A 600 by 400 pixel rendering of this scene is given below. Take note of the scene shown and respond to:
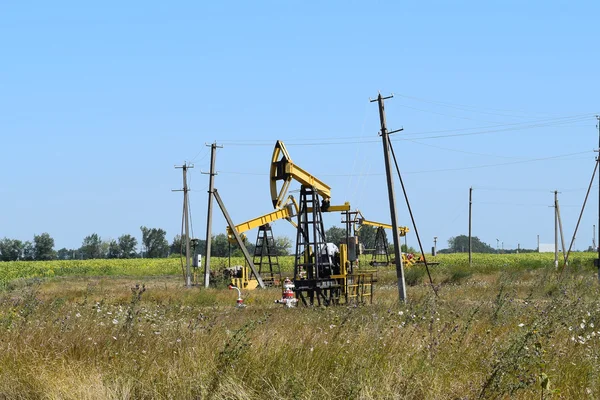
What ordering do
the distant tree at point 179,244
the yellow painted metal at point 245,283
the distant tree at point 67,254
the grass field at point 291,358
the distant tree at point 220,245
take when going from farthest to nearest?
the distant tree at point 67,254
the distant tree at point 220,245
the distant tree at point 179,244
the yellow painted metal at point 245,283
the grass field at point 291,358

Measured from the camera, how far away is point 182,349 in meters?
8.12

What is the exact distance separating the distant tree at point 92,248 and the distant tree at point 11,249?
2102 centimetres

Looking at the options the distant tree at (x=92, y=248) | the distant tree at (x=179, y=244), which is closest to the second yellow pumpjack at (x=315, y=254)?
the distant tree at (x=179, y=244)

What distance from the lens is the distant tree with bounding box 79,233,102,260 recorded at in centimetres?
16550

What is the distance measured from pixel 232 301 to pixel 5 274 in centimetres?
4695

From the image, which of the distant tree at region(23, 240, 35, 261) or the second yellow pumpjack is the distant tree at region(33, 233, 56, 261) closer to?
the distant tree at region(23, 240, 35, 261)

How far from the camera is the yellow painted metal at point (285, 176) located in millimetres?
24141

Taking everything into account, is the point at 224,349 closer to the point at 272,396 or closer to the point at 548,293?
the point at 272,396

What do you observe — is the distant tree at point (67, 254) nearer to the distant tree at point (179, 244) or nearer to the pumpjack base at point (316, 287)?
the distant tree at point (179, 244)

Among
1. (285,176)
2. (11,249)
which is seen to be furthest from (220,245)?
(285,176)

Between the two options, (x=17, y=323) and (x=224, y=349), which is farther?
(x=17, y=323)

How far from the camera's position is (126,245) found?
151m

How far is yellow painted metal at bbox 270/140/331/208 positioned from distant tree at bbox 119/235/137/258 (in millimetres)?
127839

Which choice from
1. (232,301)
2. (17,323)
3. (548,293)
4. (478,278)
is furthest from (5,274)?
(17,323)
